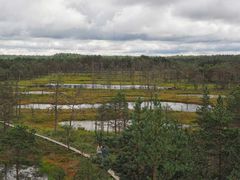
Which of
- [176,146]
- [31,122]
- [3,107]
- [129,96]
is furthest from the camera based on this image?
[129,96]

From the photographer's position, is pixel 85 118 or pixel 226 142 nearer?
pixel 226 142

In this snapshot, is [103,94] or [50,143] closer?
[50,143]

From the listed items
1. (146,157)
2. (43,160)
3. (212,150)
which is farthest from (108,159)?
(43,160)

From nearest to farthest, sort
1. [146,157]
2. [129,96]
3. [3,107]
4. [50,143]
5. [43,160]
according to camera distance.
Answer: [146,157] < [43,160] < [50,143] < [3,107] < [129,96]

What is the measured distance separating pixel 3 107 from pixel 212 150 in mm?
53061

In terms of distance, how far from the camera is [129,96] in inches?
5763

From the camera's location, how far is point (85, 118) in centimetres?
10819

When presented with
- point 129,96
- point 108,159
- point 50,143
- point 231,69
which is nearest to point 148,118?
point 108,159

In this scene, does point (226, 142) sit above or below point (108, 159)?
above

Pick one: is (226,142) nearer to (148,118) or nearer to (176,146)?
(176,146)

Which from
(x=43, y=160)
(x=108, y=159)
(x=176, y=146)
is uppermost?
(x=176, y=146)

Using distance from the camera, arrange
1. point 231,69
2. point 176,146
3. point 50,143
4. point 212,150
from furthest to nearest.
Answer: point 231,69
point 50,143
point 212,150
point 176,146

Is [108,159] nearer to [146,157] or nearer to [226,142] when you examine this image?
[146,157]

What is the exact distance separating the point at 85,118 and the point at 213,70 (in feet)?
338
